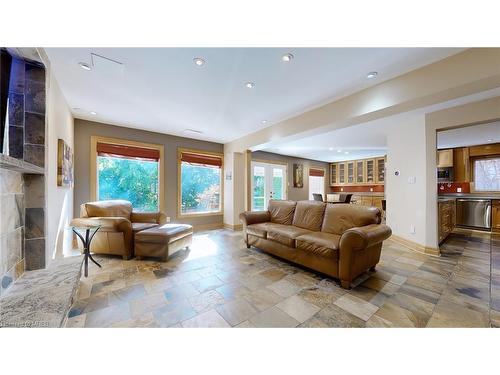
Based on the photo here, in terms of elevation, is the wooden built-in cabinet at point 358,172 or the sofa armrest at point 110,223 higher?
the wooden built-in cabinet at point 358,172

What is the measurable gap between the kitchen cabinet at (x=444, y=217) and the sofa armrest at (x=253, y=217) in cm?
312

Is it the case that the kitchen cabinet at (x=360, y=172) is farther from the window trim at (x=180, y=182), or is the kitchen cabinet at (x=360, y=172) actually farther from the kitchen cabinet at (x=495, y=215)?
the window trim at (x=180, y=182)

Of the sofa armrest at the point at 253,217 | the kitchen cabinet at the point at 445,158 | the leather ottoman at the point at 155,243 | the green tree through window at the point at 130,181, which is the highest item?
the kitchen cabinet at the point at 445,158

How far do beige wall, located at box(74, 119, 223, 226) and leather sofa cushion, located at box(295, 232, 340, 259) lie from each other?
315cm

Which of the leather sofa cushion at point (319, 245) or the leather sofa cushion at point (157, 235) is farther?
the leather sofa cushion at point (157, 235)

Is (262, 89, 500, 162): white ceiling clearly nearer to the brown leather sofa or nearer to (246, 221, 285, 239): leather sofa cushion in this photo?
the brown leather sofa

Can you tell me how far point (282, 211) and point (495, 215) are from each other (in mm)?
5241

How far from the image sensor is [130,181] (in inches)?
155

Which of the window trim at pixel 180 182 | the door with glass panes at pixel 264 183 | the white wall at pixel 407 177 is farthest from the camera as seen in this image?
the door with glass panes at pixel 264 183

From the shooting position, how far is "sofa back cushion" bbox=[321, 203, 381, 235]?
8.05ft

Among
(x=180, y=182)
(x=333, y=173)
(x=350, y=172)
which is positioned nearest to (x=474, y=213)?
(x=350, y=172)

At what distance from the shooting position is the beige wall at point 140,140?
3406mm

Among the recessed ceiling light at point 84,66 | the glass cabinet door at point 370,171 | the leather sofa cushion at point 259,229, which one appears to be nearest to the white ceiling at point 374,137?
the glass cabinet door at point 370,171

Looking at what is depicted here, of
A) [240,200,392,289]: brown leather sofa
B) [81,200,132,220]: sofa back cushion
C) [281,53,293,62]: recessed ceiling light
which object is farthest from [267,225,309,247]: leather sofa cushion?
[81,200,132,220]: sofa back cushion
